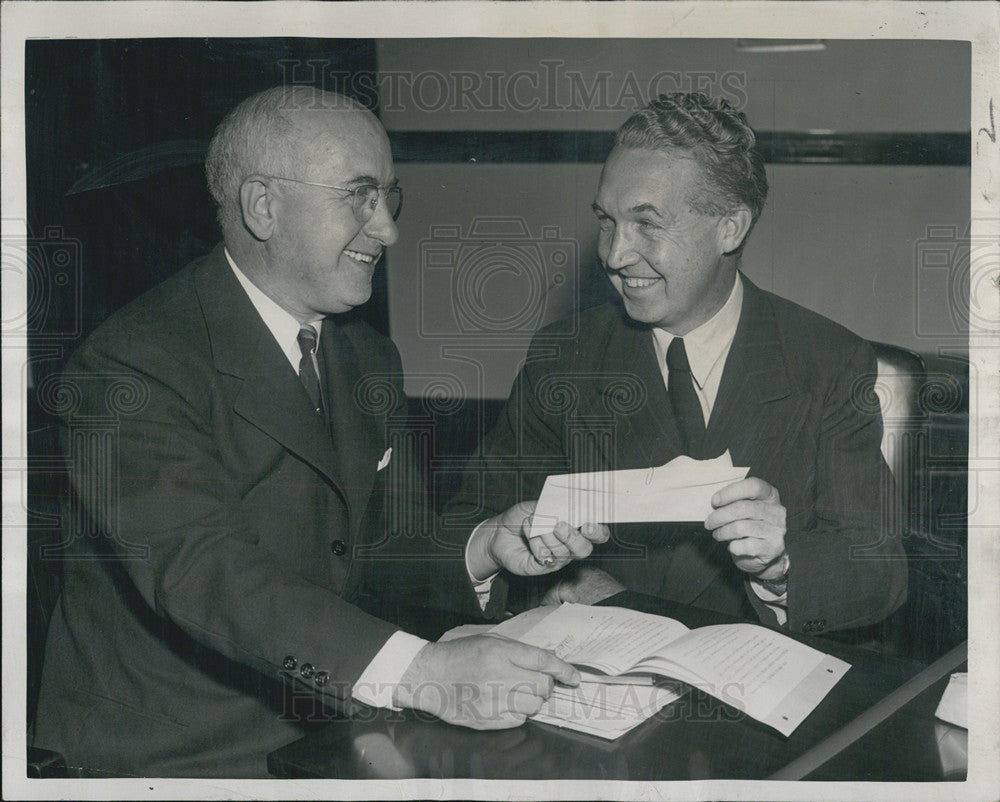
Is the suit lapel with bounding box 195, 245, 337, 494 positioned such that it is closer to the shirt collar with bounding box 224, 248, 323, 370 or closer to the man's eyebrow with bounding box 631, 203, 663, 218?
the shirt collar with bounding box 224, 248, 323, 370

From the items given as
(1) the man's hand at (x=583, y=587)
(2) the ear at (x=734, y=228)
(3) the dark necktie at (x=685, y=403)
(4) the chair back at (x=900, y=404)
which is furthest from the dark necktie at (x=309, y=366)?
(4) the chair back at (x=900, y=404)

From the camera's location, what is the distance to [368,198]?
1797 mm

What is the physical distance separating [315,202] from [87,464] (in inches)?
27.9

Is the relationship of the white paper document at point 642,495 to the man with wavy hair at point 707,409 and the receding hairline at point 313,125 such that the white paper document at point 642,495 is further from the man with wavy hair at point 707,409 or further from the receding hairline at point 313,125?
the receding hairline at point 313,125

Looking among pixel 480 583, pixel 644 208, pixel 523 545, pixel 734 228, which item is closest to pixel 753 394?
pixel 734 228

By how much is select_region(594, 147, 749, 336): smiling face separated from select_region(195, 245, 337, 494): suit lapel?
0.69 meters

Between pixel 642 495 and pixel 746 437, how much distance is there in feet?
0.87

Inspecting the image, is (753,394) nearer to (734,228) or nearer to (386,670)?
(734,228)

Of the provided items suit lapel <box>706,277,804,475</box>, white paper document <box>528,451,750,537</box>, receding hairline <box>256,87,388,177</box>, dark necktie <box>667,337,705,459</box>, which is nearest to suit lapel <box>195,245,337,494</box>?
receding hairline <box>256,87,388,177</box>

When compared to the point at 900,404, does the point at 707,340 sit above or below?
above

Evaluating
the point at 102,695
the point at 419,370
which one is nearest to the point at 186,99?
the point at 419,370

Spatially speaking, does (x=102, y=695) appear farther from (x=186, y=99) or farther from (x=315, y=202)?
(x=186, y=99)

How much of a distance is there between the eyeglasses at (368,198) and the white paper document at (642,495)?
0.68 meters

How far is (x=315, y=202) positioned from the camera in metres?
1.77
